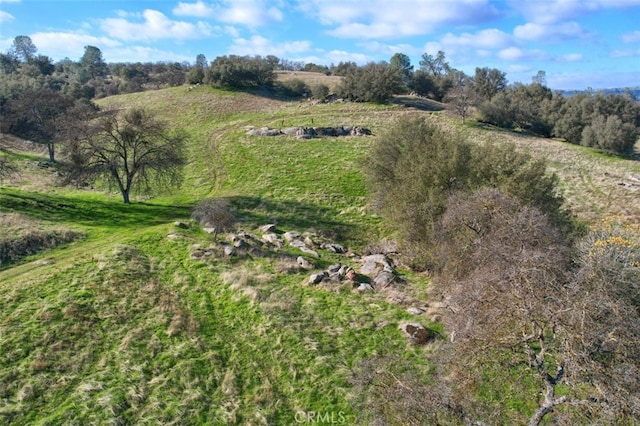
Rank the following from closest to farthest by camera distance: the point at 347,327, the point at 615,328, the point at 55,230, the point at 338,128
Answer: the point at 615,328 < the point at 347,327 < the point at 55,230 < the point at 338,128

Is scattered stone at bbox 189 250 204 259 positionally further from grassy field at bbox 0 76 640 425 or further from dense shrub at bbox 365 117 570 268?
dense shrub at bbox 365 117 570 268

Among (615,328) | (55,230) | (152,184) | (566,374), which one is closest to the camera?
(615,328)

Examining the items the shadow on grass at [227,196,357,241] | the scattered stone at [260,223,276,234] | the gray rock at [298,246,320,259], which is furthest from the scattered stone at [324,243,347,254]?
the scattered stone at [260,223,276,234]

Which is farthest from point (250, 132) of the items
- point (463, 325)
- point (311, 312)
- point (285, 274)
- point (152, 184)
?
point (463, 325)

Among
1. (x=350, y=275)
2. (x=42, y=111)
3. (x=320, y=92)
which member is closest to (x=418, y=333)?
(x=350, y=275)

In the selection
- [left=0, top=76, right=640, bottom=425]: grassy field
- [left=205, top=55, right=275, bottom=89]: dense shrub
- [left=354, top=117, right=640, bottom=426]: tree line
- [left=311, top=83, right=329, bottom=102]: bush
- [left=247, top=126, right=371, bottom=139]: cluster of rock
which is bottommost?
[left=0, top=76, right=640, bottom=425]: grassy field

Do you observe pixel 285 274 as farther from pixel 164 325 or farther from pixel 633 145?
pixel 633 145

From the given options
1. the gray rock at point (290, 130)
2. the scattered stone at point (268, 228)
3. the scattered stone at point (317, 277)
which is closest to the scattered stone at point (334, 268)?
the scattered stone at point (317, 277)
